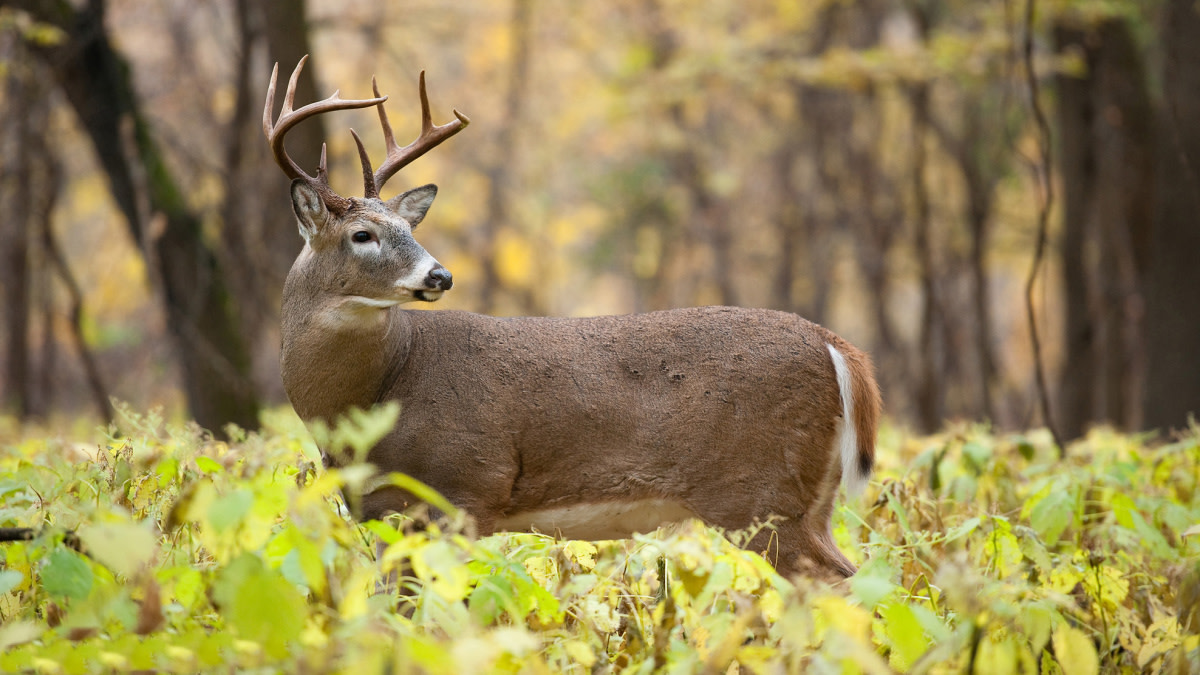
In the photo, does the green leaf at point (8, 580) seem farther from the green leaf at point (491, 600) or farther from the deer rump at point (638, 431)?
the deer rump at point (638, 431)

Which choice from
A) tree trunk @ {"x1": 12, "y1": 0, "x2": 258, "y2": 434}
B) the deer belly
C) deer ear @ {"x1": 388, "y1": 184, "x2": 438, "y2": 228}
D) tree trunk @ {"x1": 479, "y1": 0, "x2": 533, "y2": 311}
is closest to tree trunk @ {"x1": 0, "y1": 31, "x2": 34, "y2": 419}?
tree trunk @ {"x1": 12, "y1": 0, "x2": 258, "y2": 434}

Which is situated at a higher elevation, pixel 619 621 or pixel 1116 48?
pixel 1116 48

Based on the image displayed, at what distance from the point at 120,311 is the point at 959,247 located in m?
14.1

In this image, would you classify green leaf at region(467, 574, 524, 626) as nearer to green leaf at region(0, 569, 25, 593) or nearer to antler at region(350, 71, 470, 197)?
green leaf at region(0, 569, 25, 593)

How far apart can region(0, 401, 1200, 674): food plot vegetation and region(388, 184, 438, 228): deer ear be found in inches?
37.8

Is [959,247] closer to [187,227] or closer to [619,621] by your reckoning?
[187,227]

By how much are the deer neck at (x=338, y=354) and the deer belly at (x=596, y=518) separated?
28.2 inches

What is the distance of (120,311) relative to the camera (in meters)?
17.4

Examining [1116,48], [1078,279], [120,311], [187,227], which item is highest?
[1116,48]

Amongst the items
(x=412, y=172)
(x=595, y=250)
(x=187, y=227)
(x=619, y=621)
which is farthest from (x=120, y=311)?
(x=619, y=621)

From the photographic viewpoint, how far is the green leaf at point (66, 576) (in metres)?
2.46

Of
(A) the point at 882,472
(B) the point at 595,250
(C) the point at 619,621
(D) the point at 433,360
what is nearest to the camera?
(C) the point at 619,621

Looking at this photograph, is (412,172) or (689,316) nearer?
(689,316)

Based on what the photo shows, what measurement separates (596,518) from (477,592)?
A: 126 centimetres
